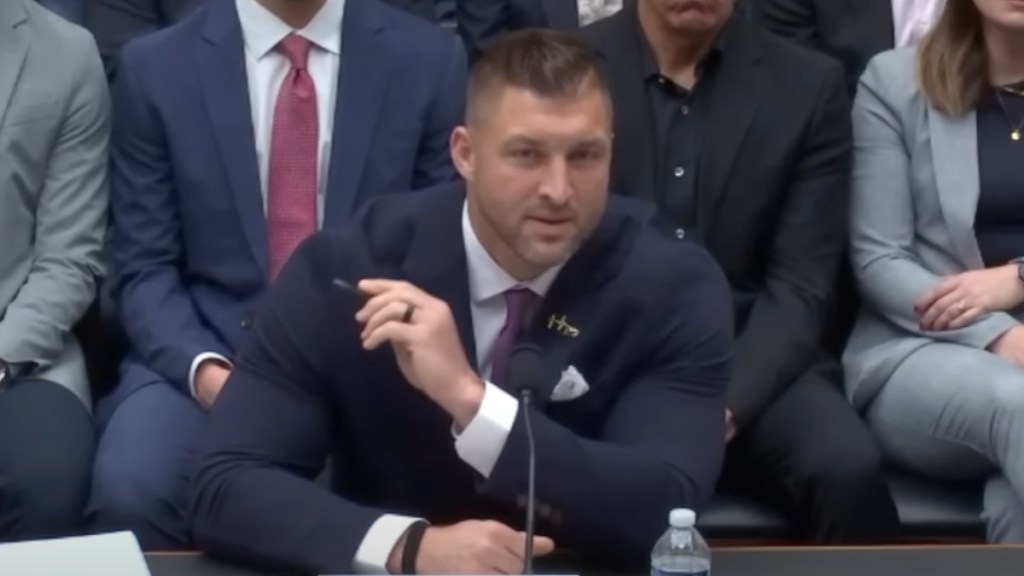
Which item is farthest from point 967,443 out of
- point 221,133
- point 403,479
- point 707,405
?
point 221,133

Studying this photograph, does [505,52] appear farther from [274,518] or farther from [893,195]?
[893,195]

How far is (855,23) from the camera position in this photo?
3395 millimetres

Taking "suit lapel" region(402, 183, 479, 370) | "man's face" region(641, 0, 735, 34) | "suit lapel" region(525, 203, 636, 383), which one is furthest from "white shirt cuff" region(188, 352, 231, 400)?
"man's face" region(641, 0, 735, 34)

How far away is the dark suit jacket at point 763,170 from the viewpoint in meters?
3.09

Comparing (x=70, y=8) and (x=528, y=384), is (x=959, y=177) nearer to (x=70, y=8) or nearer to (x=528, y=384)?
(x=528, y=384)

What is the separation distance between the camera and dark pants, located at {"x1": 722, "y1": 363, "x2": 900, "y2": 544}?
287cm

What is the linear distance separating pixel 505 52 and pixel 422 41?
30.8 inches

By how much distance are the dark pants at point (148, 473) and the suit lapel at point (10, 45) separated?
0.57 meters

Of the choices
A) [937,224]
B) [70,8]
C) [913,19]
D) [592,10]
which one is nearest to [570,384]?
[937,224]

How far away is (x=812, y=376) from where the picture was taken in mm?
3096

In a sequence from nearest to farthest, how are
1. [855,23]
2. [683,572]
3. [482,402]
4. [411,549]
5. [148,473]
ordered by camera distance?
[683,572]
[411,549]
[482,402]
[148,473]
[855,23]

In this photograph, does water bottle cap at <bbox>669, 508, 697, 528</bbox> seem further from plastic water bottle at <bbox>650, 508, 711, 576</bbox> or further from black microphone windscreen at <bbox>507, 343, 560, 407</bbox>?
black microphone windscreen at <bbox>507, 343, 560, 407</bbox>

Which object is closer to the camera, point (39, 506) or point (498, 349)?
point (498, 349)

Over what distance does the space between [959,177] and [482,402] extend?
4.37 feet
